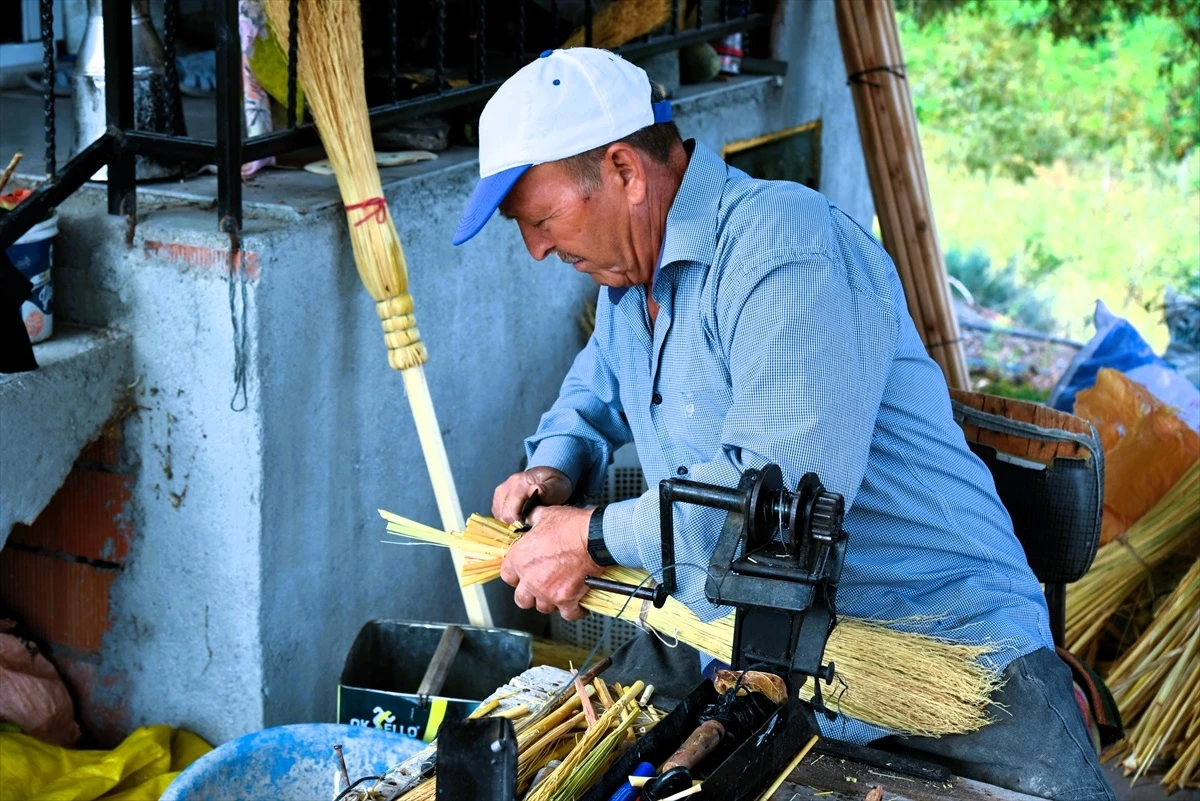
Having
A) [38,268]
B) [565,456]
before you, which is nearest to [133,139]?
[38,268]

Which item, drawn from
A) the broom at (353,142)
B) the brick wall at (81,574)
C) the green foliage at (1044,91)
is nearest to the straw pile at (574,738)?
the broom at (353,142)

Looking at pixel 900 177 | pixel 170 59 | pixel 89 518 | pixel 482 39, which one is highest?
pixel 482 39

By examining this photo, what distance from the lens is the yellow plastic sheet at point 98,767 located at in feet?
8.96

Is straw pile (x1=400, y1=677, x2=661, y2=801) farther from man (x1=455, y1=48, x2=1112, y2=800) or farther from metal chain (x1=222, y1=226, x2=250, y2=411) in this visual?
metal chain (x1=222, y1=226, x2=250, y2=411)

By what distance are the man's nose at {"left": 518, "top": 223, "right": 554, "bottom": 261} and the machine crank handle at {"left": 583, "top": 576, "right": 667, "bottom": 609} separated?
0.57m

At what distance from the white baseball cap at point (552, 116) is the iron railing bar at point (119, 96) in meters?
1.03

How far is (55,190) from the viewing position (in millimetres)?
2580

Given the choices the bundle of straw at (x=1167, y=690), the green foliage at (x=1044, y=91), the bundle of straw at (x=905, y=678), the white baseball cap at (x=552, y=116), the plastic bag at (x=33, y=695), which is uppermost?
the green foliage at (x=1044, y=91)

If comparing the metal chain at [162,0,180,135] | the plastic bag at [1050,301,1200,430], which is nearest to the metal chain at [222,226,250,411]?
the metal chain at [162,0,180,135]

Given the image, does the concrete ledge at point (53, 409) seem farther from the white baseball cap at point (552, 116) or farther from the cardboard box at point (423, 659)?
the white baseball cap at point (552, 116)

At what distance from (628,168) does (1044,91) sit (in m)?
9.48

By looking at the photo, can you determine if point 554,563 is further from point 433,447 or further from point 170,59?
point 170,59

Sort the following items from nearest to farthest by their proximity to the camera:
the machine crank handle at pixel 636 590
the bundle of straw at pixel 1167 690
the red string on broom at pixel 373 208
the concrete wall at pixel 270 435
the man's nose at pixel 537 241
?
the machine crank handle at pixel 636 590 → the man's nose at pixel 537 241 → the concrete wall at pixel 270 435 → the red string on broom at pixel 373 208 → the bundle of straw at pixel 1167 690

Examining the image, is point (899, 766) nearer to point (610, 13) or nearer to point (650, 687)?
point (650, 687)
